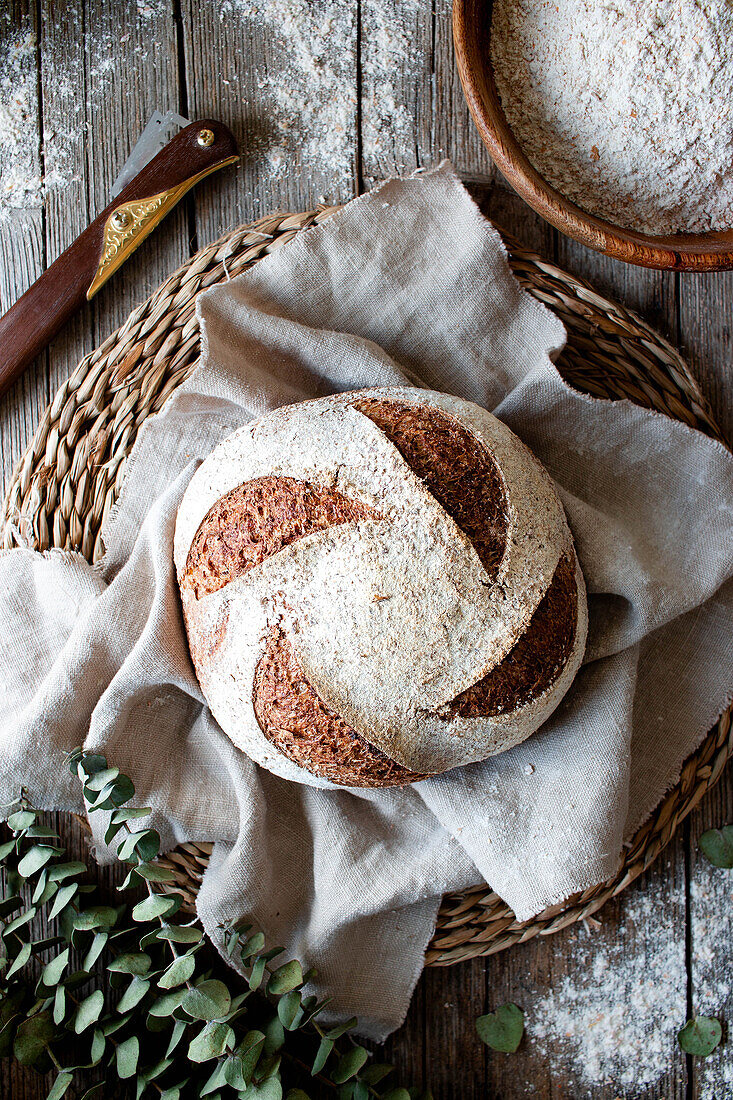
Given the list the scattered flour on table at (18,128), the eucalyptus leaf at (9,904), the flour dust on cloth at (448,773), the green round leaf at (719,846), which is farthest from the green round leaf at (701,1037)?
the scattered flour on table at (18,128)

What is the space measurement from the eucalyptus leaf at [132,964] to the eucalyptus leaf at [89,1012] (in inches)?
1.3

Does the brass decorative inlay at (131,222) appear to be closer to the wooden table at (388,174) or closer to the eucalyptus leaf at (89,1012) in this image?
the wooden table at (388,174)

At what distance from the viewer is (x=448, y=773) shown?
980 mm

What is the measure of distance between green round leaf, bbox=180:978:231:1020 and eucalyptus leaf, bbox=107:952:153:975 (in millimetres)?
80

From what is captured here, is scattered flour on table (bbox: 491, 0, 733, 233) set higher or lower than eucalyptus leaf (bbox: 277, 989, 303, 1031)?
higher

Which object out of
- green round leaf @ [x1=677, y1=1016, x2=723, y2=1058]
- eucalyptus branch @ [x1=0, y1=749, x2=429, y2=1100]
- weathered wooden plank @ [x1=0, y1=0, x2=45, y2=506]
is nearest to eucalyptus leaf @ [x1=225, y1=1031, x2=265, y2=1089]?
eucalyptus branch @ [x1=0, y1=749, x2=429, y2=1100]

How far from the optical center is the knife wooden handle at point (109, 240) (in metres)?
1.11

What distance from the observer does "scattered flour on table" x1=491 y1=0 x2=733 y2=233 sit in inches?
37.1

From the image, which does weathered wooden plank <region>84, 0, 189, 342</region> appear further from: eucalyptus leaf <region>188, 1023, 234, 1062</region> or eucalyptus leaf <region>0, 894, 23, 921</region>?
eucalyptus leaf <region>188, 1023, 234, 1062</region>

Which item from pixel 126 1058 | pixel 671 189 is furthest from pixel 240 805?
pixel 671 189

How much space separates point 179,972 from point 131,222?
0.94 meters

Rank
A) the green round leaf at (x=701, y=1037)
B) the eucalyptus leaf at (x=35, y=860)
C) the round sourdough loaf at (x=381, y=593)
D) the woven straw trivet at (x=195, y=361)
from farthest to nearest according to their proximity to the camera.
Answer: the green round leaf at (x=701, y=1037), the woven straw trivet at (x=195, y=361), the eucalyptus leaf at (x=35, y=860), the round sourdough loaf at (x=381, y=593)

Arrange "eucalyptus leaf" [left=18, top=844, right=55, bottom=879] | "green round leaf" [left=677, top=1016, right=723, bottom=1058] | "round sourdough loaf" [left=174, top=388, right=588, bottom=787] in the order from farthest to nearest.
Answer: "green round leaf" [left=677, top=1016, right=723, bottom=1058], "eucalyptus leaf" [left=18, top=844, right=55, bottom=879], "round sourdough loaf" [left=174, top=388, right=588, bottom=787]

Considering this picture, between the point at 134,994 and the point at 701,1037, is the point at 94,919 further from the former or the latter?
the point at 701,1037
